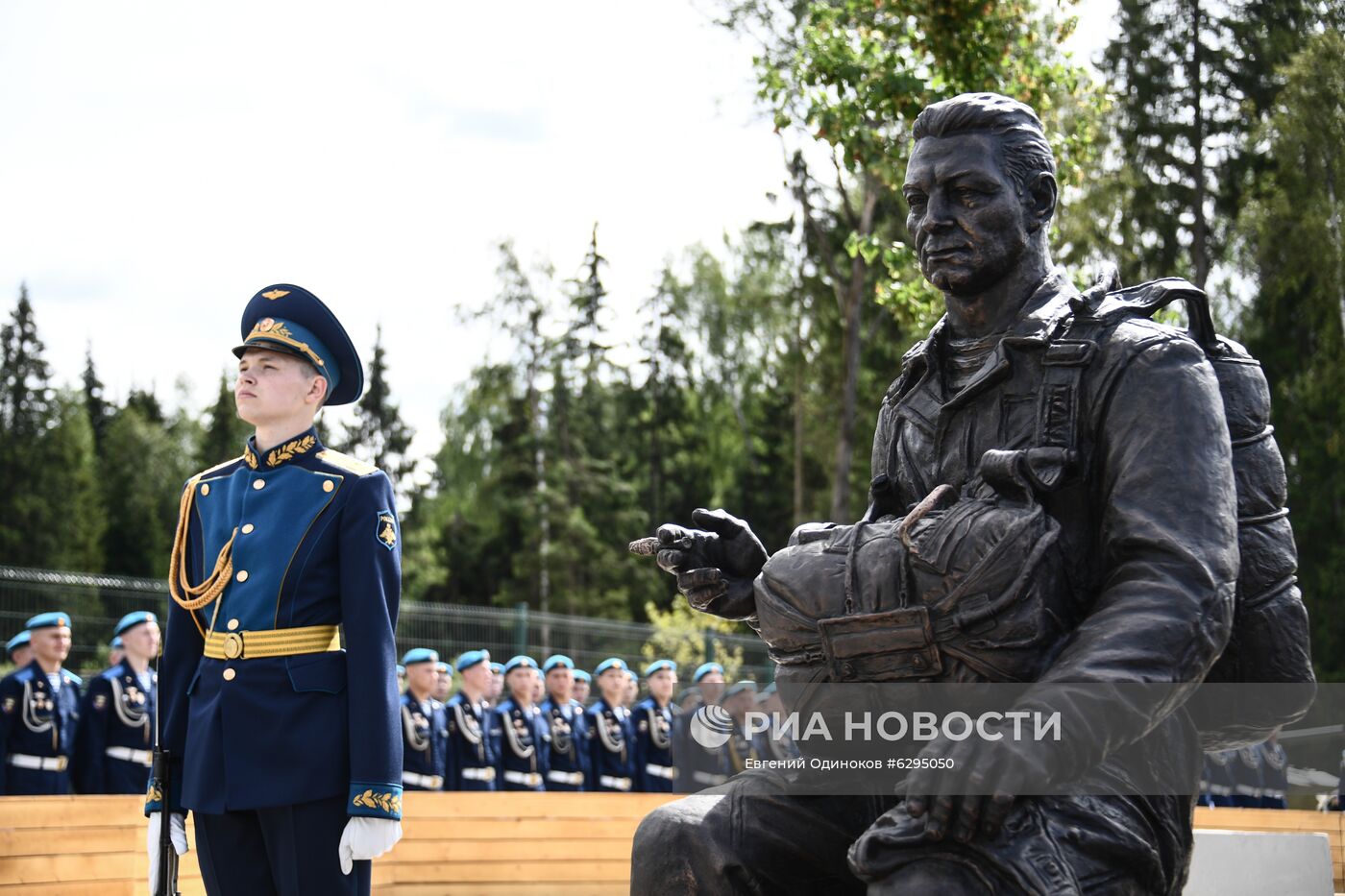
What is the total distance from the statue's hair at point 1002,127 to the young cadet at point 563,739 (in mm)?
11809

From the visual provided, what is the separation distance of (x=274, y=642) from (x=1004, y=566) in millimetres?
1881

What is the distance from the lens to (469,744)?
42.8ft

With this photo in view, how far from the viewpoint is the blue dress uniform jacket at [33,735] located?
10102mm

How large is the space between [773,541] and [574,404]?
6326mm


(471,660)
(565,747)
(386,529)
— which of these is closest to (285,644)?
(386,529)

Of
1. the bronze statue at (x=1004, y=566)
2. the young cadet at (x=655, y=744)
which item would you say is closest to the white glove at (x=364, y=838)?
the bronze statue at (x=1004, y=566)

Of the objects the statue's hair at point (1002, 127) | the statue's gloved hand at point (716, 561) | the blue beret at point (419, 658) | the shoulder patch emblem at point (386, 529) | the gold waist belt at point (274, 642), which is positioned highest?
the statue's hair at point (1002, 127)

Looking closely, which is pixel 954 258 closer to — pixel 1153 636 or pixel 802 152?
pixel 1153 636

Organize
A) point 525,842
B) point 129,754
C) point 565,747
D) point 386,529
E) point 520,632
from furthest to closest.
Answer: point 520,632
point 565,747
point 129,754
point 525,842
point 386,529

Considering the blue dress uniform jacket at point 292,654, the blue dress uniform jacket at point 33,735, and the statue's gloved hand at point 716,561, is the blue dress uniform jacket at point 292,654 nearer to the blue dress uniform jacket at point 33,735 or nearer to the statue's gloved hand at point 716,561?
the statue's gloved hand at point 716,561

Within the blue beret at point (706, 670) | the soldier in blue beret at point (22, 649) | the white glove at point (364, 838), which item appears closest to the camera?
the white glove at point (364, 838)

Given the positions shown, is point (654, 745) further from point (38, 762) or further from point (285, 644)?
point (285, 644)

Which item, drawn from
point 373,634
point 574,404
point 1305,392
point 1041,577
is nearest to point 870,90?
point 373,634

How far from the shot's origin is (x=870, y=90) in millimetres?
10203
